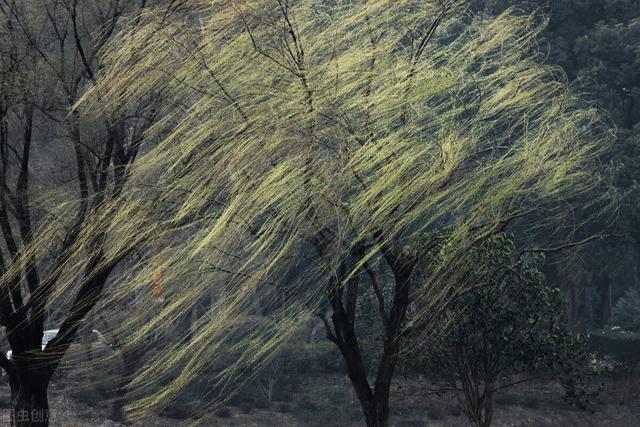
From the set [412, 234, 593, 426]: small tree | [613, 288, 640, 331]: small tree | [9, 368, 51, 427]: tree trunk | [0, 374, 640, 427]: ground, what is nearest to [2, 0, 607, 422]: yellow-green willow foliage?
[412, 234, 593, 426]: small tree

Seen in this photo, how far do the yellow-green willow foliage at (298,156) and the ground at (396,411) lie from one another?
974 centimetres

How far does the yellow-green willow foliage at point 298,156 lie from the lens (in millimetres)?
6973

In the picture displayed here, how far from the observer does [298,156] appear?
686cm

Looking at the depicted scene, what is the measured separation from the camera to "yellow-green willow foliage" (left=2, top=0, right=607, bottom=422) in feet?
22.9

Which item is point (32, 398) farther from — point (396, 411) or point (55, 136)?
point (396, 411)

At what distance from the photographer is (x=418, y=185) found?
7.04 metres

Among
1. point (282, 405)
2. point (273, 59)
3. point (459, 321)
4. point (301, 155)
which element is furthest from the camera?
point (282, 405)

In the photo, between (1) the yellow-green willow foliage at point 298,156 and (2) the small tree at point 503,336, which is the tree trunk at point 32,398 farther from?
(2) the small tree at point 503,336

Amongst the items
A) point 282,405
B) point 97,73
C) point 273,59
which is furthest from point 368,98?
point 282,405

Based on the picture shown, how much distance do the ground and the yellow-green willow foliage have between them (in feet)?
32.0

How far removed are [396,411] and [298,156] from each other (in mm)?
12815

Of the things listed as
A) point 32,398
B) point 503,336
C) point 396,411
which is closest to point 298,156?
point 503,336

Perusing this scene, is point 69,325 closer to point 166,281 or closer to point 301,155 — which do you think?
point 166,281

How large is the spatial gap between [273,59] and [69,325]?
4404 mm
